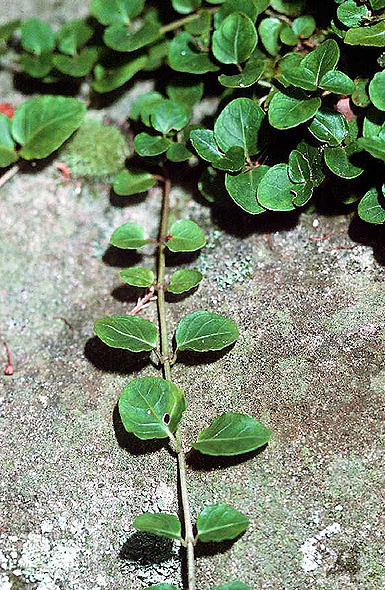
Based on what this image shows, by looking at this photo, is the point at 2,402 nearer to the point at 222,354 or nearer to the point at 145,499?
the point at 145,499

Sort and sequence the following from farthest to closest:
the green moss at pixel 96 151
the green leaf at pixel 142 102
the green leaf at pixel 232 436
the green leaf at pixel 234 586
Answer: the green moss at pixel 96 151
the green leaf at pixel 142 102
the green leaf at pixel 232 436
the green leaf at pixel 234 586

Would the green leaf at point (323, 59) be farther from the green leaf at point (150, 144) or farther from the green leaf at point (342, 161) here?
the green leaf at point (150, 144)

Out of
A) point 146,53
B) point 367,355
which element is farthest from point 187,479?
point 146,53

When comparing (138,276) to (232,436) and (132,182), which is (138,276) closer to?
(132,182)

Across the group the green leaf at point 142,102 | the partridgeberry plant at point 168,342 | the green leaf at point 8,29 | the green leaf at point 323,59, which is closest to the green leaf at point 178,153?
the partridgeberry plant at point 168,342

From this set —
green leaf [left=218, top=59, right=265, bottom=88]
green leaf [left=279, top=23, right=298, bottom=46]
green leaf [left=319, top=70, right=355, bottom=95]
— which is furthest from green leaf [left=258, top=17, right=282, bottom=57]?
green leaf [left=319, top=70, right=355, bottom=95]

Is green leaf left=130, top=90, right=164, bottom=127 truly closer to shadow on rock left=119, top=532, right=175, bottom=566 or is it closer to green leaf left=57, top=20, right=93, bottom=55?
green leaf left=57, top=20, right=93, bottom=55
